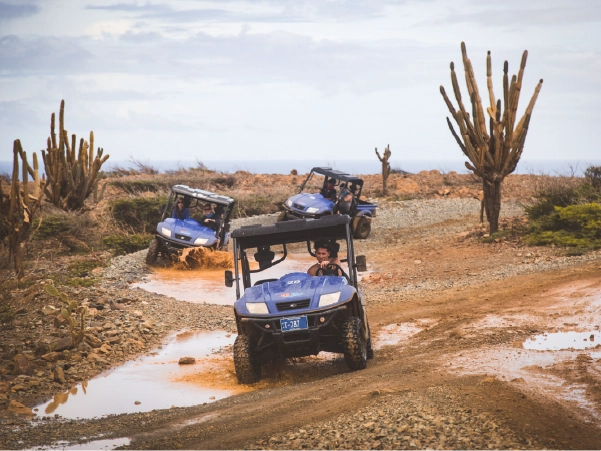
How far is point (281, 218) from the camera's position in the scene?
25.2 meters

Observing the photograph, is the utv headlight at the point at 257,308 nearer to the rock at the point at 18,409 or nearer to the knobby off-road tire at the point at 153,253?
the rock at the point at 18,409

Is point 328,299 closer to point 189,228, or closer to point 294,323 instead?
point 294,323

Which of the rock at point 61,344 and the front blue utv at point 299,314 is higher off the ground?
the front blue utv at point 299,314

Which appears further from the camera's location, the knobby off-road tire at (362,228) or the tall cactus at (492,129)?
the knobby off-road tire at (362,228)

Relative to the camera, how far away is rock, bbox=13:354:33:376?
32.7 ft

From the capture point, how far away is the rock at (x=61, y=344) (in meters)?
10.9

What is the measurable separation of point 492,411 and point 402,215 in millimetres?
24039

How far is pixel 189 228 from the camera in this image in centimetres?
1922

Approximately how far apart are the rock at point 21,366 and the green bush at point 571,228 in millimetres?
12387

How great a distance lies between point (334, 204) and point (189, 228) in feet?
18.2

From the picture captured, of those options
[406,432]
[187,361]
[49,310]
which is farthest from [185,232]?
[406,432]

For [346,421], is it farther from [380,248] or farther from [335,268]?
[380,248]

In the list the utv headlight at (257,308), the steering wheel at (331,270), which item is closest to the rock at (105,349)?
the utv headlight at (257,308)

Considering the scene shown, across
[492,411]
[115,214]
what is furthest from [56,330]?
[115,214]
